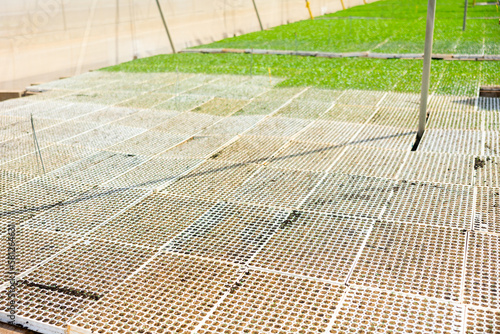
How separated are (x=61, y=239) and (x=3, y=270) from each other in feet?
1.69

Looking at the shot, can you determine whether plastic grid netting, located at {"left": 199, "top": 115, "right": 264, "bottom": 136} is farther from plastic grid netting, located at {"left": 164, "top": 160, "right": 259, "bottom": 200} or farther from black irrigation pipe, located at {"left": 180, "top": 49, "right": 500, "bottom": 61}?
black irrigation pipe, located at {"left": 180, "top": 49, "right": 500, "bottom": 61}

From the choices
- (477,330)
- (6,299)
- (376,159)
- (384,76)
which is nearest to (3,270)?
(6,299)

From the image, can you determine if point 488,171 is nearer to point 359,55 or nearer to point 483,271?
point 483,271

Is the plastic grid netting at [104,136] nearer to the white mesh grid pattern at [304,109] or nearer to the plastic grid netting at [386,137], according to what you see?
the white mesh grid pattern at [304,109]

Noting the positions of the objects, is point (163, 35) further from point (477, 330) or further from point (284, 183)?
point (477, 330)

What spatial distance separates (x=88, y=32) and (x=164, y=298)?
10.1 meters

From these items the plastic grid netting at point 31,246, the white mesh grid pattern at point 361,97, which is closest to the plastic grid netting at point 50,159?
the plastic grid netting at point 31,246

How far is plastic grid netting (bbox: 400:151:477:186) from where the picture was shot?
4926mm

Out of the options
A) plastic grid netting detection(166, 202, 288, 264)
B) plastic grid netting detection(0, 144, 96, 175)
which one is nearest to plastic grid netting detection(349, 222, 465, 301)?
plastic grid netting detection(166, 202, 288, 264)

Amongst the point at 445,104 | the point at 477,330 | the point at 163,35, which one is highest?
the point at 163,35

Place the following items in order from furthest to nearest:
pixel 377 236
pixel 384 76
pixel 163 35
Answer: pixel 163 35 → pixel 384 76 → pixel 377 236

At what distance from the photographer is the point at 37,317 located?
10.2ft

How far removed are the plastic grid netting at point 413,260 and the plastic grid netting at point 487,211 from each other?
0.72 ft

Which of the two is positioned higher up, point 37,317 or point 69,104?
point 69,104
